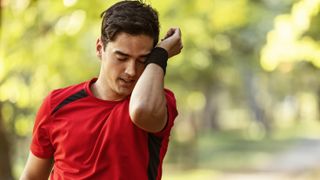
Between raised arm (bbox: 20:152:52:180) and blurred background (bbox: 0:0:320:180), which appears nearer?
raised arm (bbox: 20:152:52:180)

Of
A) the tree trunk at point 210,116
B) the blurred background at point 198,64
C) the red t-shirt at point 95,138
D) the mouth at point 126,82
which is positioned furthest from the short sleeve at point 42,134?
the tree trunk at point 210,116

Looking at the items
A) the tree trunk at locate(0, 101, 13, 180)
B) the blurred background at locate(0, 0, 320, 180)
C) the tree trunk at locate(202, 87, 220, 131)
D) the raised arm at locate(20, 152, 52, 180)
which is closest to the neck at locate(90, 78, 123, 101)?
the raised arm at locate(20, 152, 52, 180)

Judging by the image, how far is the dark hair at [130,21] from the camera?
2.46 m

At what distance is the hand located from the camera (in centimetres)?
254

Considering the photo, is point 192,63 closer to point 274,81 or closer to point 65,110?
point 65,110

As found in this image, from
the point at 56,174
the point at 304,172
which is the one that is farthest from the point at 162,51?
the point at 304,172

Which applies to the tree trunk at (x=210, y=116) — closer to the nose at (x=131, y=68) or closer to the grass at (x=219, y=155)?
the grass at (x=219, y=155)

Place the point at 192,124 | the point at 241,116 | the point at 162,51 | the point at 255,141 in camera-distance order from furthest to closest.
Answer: the point at 241,116, the point at 255,141, the point at 192,124, the point at 162,51

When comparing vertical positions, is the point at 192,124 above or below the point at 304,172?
above

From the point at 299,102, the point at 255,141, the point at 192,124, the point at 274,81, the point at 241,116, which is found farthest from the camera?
the point at 241,116

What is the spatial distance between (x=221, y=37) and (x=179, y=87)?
2.50 m

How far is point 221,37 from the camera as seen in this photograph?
19.6 metres

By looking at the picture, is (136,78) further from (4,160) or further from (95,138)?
(4,160)

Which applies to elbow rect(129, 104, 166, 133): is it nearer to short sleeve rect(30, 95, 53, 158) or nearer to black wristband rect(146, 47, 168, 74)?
black wristband rect(146, 47, 168, 74)
